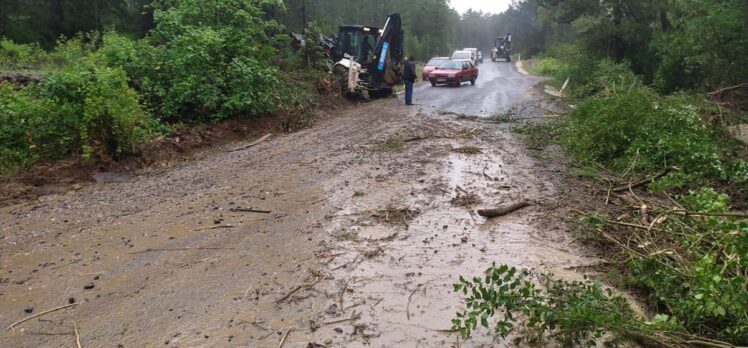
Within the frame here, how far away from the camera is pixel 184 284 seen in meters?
4.87

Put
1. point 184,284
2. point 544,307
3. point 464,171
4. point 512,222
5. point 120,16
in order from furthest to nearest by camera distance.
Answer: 1. point 120,16
2. point 464,171
3. point 512,222
4. point 184,284
5. point 544,307

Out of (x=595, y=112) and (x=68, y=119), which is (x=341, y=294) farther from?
(x=595, y=112)

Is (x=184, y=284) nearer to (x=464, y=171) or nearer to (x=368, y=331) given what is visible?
(x=368, y=331)

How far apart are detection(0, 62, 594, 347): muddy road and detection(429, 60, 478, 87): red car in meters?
16.4

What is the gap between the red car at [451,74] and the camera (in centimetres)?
2577

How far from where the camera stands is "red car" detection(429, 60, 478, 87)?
2577cm

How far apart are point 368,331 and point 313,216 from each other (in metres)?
2.70

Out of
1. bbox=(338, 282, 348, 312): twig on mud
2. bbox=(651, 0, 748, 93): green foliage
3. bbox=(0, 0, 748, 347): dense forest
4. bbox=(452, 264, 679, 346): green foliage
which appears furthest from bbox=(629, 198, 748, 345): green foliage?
bbox=(651, 0, 748, 93): green foliage

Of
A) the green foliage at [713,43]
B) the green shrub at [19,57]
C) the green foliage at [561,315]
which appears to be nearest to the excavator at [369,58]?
the green foliage at [713,43]

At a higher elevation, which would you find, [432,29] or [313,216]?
[432,29]

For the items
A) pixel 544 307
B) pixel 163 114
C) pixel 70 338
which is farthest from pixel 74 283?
pixel 163 114

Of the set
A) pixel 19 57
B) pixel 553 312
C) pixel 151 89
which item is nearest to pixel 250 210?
pixel 553 312

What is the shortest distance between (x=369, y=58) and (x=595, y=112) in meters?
10.1

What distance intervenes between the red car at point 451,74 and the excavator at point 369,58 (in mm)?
5608
